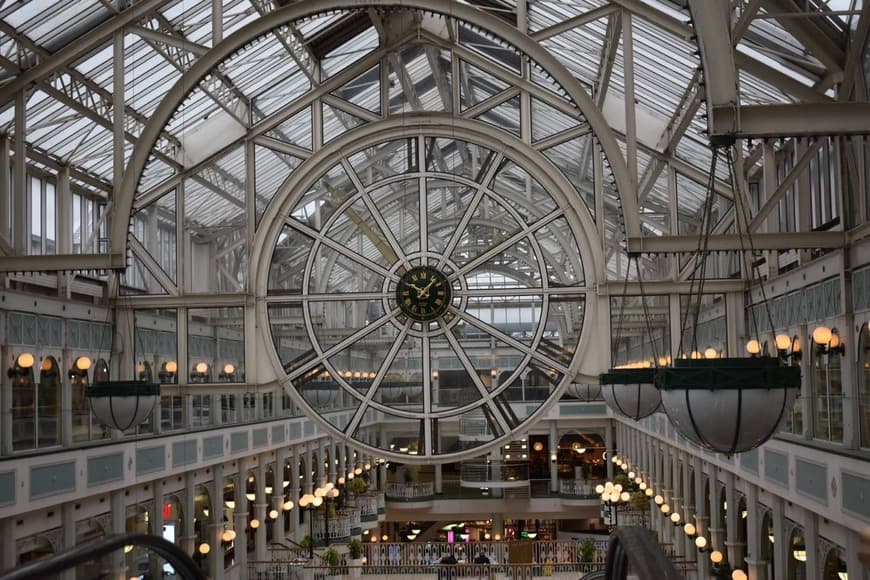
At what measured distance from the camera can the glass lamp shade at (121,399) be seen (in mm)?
16391

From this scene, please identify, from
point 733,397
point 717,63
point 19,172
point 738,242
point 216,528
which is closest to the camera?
point 733,397

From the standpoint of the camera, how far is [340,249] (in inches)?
814

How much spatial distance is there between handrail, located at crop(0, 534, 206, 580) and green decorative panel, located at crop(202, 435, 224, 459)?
25279 millimetres

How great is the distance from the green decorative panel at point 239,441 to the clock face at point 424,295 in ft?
51.3

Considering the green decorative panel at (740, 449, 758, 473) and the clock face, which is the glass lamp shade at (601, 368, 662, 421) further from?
the green decorative panel at (740, 449, 758, 473)

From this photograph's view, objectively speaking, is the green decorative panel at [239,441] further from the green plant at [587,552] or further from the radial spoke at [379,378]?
the radial spoke at [379,378]

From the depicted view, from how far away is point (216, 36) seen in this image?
61.3 ft

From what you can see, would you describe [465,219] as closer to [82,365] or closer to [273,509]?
[82,365]

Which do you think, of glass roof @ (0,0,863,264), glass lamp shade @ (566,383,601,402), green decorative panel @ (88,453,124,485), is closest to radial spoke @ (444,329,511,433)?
glass roof @ (0,0,863,264)

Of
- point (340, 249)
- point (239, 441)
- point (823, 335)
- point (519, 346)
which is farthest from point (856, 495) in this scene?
point (239, 441)

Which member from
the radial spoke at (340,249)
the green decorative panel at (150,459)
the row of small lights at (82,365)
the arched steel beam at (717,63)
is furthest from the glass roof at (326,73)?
the arched steel beam at (717,63)

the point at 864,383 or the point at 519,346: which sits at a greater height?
the point at 519,346

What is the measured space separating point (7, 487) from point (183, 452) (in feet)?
32.3

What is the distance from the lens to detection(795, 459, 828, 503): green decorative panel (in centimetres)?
1783
